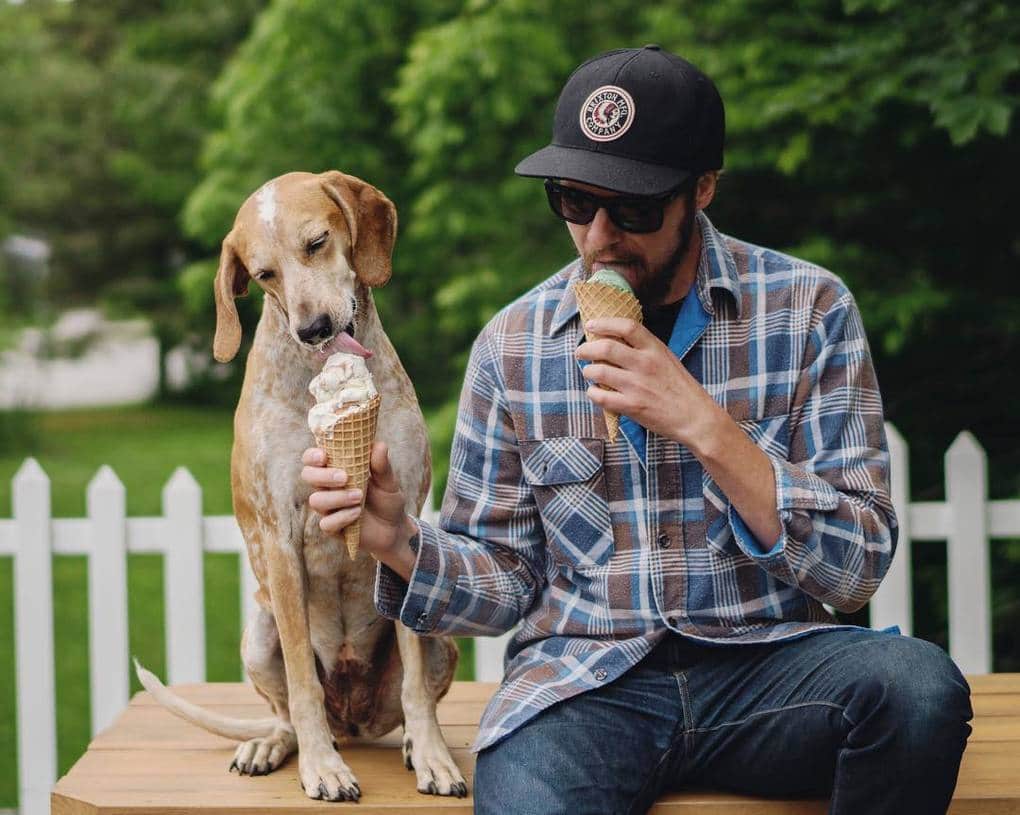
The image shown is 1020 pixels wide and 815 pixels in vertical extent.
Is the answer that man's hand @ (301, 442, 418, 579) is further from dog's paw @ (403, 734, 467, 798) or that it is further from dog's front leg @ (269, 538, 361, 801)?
dog's paw @ (403, 734, 467, 798)

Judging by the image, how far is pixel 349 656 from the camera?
116 inches

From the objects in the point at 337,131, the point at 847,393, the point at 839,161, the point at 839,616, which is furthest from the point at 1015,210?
the point at 337,131

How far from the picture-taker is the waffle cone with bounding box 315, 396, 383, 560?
93.7 inches

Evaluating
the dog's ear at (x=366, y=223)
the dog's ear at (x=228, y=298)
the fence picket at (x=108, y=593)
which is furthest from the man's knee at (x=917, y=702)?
the fence picket at (x=108, y=593)

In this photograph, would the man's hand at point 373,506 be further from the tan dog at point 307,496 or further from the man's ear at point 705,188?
the man's ear at point 705,188

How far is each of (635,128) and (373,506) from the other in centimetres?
90

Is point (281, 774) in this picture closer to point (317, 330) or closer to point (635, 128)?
point (317, 330)

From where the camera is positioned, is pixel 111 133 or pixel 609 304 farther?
pixel 111 133

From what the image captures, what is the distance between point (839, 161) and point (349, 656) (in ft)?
12.0

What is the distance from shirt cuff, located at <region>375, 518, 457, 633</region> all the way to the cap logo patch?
858 mm

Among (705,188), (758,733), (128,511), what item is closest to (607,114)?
(705,188)

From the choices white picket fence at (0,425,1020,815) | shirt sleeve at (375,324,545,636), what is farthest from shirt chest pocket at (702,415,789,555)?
white picket fence at (0,425,1020,815)

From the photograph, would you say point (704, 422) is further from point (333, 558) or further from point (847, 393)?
point (333, 558)

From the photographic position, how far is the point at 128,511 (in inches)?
460
